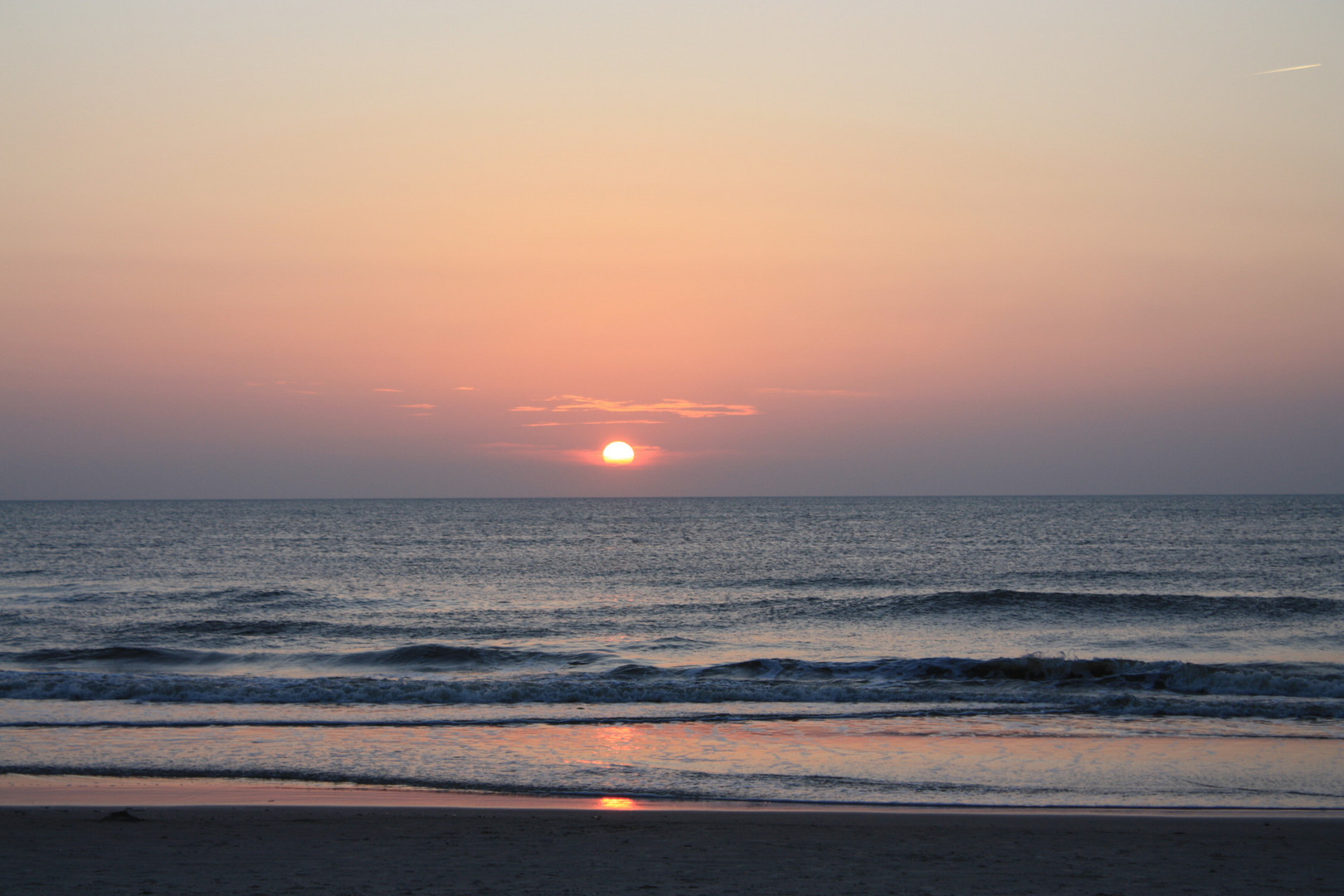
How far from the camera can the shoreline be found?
34.9 ft

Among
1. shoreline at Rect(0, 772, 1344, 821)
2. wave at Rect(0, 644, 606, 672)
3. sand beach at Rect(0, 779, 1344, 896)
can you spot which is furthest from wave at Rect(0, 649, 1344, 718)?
sand beach at Rect(0, 779, 1344, 896)

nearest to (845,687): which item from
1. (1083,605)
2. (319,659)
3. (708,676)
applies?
(708,676)

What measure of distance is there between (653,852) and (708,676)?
12.4 meters

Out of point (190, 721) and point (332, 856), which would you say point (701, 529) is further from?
point (332, 856)

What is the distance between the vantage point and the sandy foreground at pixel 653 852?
793 cm

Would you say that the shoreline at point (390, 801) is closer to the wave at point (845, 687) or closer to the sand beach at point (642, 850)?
the sand beach at point (642, 850)

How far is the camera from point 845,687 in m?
19.4

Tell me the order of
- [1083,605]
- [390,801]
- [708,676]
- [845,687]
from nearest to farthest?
[390,801] < [845,687] < [708,676] < [1083,605]

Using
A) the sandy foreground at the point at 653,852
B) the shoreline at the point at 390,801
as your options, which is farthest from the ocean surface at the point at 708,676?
the sandy foreground at the point at 653,852

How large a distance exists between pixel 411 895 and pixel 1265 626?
28.8 meters

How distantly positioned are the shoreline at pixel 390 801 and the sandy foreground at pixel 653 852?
0.19 m

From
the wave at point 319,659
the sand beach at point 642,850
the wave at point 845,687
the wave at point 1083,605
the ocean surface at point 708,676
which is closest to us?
→ the sand beach at point 642,850

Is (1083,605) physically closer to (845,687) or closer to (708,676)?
(845,687)

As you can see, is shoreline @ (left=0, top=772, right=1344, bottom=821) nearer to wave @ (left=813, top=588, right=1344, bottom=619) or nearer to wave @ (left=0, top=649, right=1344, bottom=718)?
wave @ (left=0, top=649, right=1344, bottom=718)
